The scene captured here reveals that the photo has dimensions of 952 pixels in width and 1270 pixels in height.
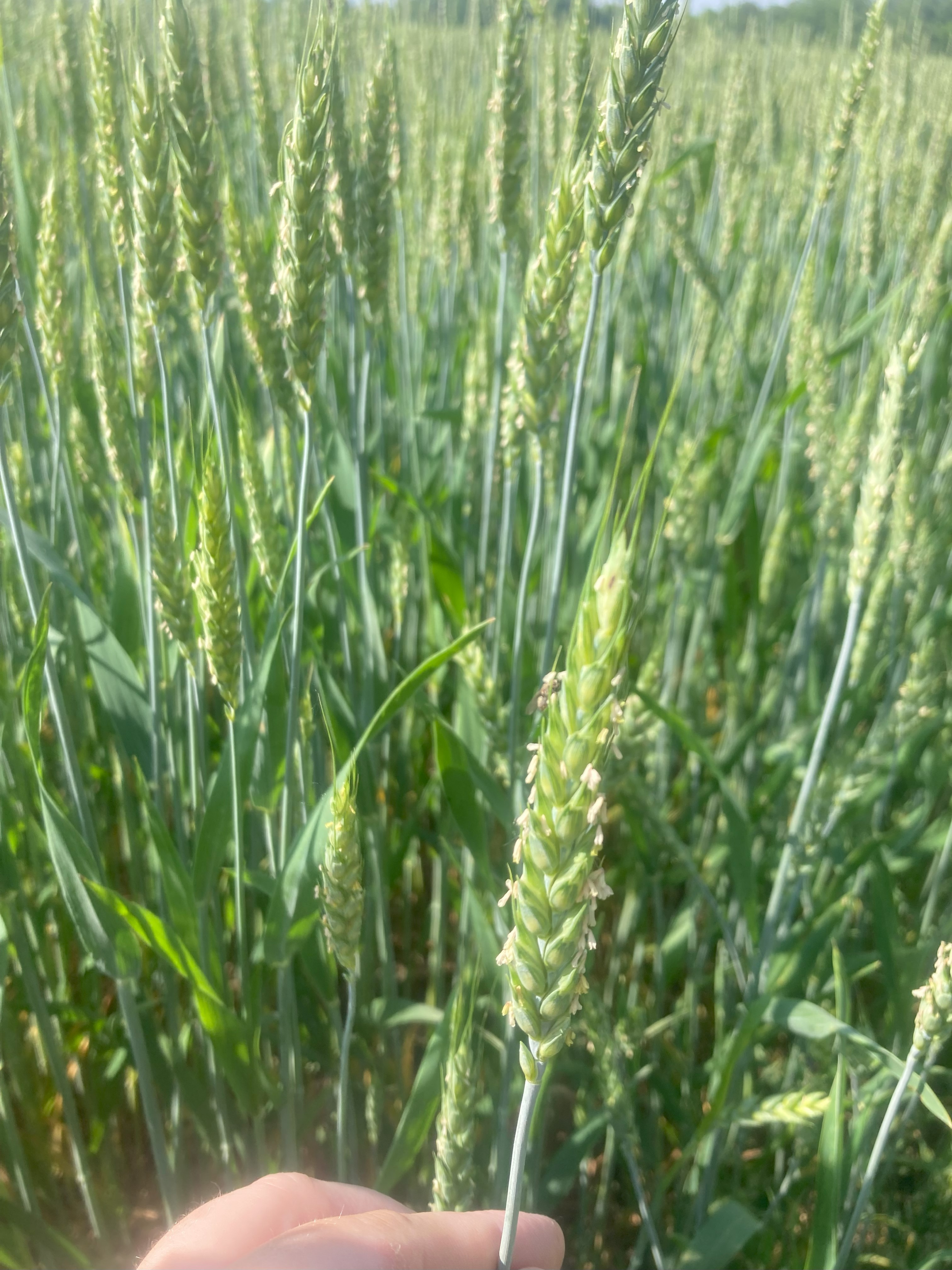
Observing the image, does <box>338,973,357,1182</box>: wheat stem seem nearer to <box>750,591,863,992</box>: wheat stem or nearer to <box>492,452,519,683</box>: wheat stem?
<box>492,452,519,683</box>: wheat stem

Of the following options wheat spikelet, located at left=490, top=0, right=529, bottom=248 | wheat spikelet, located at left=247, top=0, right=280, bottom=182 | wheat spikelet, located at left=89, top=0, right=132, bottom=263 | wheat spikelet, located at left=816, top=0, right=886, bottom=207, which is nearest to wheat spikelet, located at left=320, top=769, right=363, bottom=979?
wheat spikelet, located at left=89, top=0, right=132, bottom=263

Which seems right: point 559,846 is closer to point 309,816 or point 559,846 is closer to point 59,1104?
point 309,816

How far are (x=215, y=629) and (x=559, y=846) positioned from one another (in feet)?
1.81

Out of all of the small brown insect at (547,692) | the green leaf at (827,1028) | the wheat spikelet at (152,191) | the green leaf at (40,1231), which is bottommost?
the green leaf at (40,1231)

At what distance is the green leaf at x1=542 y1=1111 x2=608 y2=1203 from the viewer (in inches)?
53.6

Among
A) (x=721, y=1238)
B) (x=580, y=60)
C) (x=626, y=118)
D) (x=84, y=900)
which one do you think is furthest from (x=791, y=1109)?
(x=580, y=60)

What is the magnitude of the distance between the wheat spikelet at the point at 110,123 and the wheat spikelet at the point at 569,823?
3.13ft

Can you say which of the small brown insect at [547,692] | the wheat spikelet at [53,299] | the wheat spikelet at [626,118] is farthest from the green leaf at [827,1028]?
the wheat spikelet at [53,299]

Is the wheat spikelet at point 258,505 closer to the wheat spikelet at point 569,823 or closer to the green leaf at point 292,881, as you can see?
the green leaf at point 292,881

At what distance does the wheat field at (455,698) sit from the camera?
98cm

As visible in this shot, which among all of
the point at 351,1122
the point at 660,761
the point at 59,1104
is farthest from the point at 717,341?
the point at 59,1104

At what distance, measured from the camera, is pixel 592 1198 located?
168 centimetres

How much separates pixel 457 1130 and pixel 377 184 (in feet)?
4.07

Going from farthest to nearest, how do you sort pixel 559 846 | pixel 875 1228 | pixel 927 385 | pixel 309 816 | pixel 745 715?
pixel 927 385 → pixel 745 715 → pixel 875 1228 → pixel 309 816 → pixel 559 846
